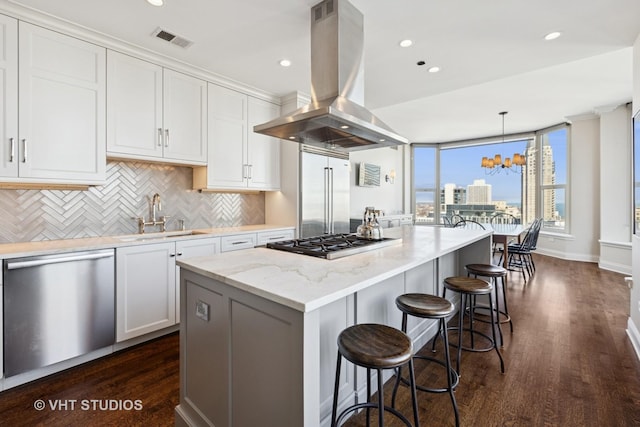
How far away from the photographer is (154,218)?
10.4 feet

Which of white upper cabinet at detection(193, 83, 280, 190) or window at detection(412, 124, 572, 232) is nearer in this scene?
white upper cabinet at detection(193, 83, 280, 190)

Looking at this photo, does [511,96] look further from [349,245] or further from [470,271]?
[349,245]

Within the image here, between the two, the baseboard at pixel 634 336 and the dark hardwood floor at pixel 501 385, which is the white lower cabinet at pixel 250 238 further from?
the baseboard at pixel 634 336

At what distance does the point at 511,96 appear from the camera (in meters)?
4.73

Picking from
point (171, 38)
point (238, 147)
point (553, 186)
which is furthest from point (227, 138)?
A: point (553, 186)

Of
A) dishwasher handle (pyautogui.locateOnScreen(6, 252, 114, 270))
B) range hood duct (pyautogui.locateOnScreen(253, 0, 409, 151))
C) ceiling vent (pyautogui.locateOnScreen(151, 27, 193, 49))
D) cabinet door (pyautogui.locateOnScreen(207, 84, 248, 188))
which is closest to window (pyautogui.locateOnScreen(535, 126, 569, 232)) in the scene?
range hood duct (pyautogui.locateOnScreen(253, 0, 409, 151))

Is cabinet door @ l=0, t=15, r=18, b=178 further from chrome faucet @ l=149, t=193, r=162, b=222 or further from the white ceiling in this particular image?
chrome faucet @ l=149, t=193, r=162, b=222

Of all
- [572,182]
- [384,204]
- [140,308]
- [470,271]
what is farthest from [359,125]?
[572,182]

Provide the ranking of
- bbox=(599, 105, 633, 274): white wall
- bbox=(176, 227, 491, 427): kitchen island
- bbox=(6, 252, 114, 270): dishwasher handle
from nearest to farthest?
bbox=(176, 227, 491, 427): kitchen island, bbox=(6, 252, 114, 270): dishwasher handle, bbox=(599, 105, 633, 274): white wall

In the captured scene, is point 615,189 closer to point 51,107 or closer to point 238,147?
point 238,147

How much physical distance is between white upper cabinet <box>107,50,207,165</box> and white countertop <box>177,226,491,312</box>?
5.50 ft

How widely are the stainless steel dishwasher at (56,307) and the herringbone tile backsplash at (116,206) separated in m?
0.63

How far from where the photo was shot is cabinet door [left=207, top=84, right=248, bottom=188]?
3.35m

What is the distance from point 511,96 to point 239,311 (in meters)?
5.30
